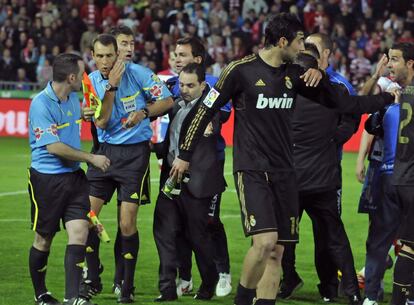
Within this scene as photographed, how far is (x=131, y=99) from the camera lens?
9.62 m

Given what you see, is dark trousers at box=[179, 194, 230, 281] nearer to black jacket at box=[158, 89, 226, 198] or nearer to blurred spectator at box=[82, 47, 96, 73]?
black jacket at box=[158, 89, 226, 198]

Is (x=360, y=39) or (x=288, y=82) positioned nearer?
(x=288, y=82)

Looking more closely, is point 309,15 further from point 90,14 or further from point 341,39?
point 90,14

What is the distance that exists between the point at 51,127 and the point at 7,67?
20979mm

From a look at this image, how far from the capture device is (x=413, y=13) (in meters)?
28.4

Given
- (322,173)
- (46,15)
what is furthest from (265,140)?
(46,15)

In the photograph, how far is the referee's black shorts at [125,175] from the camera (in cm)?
948

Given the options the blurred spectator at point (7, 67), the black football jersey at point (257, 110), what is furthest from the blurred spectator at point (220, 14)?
the black football jersey at point (257, 110)

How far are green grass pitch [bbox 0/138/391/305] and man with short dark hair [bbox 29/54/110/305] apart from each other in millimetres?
703

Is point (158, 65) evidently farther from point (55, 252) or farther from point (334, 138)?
point (334, 138)

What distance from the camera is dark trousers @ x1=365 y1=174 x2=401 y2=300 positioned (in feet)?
30.5

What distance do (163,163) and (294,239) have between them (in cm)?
197

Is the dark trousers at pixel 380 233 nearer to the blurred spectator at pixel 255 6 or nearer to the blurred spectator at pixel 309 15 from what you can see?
the blurred spectator at pixel 309 15

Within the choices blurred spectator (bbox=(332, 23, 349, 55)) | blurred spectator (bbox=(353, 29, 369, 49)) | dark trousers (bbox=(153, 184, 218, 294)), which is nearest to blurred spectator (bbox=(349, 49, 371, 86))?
blurred spectator (bbox=(332, 23, 349, 55))
